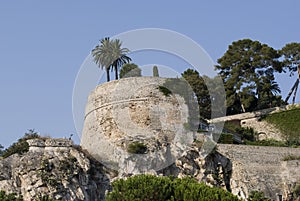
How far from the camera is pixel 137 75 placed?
44688mm

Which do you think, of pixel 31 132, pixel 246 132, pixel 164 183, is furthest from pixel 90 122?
pixel 164 183

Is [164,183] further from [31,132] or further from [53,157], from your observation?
[31,132]

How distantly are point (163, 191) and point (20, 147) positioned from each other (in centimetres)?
1211

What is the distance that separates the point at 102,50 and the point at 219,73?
8.39 metres

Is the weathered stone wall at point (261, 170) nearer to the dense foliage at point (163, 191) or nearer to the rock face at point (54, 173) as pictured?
the rock face at point (54, 173)

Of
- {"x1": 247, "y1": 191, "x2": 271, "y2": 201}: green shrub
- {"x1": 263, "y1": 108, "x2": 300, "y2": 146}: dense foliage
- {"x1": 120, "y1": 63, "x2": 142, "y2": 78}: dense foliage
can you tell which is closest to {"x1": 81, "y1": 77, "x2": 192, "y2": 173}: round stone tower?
{"x1": 120, "y1": 63, "x2": 142, "y2": 78}: dense foliage

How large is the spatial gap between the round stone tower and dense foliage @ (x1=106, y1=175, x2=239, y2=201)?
25.0 feet

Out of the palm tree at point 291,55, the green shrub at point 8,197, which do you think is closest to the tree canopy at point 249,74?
the palm tree at point 291,55

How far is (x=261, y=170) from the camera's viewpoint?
40.4m

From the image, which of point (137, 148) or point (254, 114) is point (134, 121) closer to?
point (137, 148)

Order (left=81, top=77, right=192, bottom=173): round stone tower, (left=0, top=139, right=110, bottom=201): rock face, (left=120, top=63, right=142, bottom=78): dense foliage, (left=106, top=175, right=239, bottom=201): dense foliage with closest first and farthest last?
(left=106, top=175, right=239, bottom=201): dense foliage → (left=0, top=139, right=110, bottom=201): rock face → (left=81, top=77, right=192, bottom=173): round stone tower → (left=120, top=63, right=142, bottom=78): dense foliage

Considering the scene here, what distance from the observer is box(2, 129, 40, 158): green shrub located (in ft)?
133

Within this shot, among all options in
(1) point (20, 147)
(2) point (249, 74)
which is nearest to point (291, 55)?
(2) point (249, 74)

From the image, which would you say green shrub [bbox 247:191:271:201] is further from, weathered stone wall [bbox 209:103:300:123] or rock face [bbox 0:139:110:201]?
weathered stone wall [bbox 209:103:300:123]
